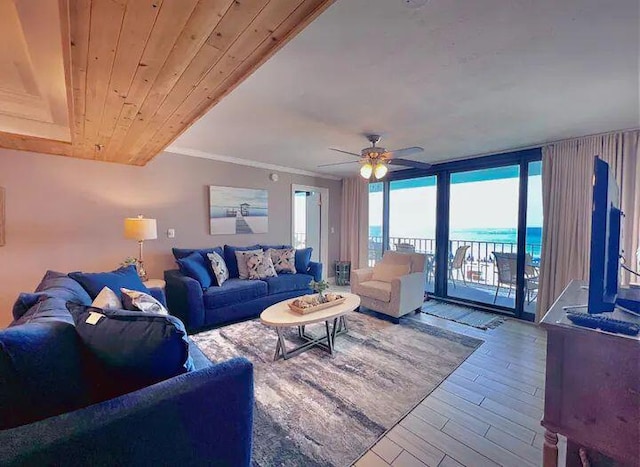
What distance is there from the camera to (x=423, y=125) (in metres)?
2.94

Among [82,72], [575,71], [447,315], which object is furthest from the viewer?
[447,315]

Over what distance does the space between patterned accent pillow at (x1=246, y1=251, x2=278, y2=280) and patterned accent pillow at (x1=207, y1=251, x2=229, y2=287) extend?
1.09 feet

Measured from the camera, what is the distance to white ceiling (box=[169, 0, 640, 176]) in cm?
141

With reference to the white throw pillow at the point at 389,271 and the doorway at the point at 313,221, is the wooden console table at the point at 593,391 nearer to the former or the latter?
the white throw pillow at the point at 389,271

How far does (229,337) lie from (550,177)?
14.4 ft

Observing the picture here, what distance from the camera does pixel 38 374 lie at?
3.03 ft

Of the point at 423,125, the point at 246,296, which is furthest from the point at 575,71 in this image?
the point at 246,296

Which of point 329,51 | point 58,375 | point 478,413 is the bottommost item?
point 478,413

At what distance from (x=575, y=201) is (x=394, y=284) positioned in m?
2.37

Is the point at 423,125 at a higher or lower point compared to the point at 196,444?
higher

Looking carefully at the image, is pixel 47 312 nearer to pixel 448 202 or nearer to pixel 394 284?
pixel 394 284

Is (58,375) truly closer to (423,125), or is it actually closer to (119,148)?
(119,148)

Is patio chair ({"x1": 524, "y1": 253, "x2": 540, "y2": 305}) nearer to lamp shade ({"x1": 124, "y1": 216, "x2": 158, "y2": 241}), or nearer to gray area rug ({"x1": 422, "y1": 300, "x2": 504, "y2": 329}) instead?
gray area rug ({"x1": 422, "y1": 300, "x2": 504, "y2": 329})

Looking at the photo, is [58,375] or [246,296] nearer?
[58,375]
